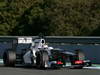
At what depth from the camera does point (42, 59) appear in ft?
61.1

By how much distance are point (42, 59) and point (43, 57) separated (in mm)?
132

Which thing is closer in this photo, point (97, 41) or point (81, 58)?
point (81, 58)

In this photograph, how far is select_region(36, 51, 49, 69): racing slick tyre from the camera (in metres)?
18.5

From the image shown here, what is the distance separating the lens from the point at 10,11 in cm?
4212

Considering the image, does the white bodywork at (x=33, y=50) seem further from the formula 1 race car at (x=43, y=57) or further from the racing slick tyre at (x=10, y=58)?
the racing slick tyre at (x=10, y=58)

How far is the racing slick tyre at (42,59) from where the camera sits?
18.5 metres

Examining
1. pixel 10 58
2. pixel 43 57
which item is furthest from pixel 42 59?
pixel 10 58

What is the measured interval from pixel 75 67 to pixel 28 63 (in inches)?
97.0

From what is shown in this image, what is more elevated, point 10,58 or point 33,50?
point 33,50

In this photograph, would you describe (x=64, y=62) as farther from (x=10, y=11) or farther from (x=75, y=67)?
(x=10, y=11)

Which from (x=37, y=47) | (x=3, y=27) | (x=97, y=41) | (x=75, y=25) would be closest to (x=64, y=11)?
(x=75, y=25)

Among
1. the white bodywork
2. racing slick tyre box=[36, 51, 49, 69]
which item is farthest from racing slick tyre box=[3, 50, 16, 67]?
racing slick tyre box=[36, 51, 49, 69]

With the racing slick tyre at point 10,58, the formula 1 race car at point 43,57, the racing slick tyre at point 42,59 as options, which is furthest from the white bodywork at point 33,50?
the racing slick tyre at point 42,59

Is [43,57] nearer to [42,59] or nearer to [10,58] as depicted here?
[42,59]
